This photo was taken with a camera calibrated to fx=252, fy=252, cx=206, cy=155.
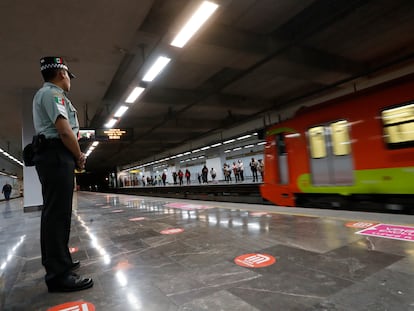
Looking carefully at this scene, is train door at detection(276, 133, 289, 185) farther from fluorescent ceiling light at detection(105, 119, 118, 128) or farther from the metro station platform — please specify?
fluorescent ceiling light at detection(105, 119, 118, 128)

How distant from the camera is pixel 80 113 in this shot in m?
13.9

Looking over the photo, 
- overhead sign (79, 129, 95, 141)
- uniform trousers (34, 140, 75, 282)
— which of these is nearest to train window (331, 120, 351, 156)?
uniform trousers (34, 140, 75, 282)

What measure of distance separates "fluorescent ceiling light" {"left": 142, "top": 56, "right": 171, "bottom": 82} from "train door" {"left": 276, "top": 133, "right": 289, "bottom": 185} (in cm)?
408

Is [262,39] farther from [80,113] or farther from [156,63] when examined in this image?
[80,113]

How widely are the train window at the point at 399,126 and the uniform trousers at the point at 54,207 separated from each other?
589 centimetres

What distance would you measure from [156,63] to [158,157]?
32511 millimetres

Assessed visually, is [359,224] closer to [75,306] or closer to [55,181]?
[75,306]

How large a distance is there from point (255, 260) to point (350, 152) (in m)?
4.66

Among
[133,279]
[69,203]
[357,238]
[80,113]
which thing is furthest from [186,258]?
[80,113]

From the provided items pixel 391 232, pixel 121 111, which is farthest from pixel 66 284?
pixel 121 111

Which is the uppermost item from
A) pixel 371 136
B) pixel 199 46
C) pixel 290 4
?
pixel 290 4

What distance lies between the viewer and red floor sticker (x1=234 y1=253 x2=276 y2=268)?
2.44 meters

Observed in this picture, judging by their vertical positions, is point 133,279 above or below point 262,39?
below

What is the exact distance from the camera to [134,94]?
28.9ft
